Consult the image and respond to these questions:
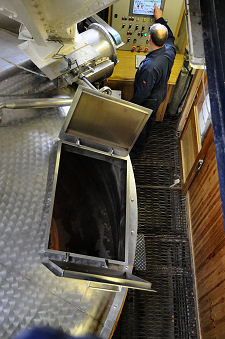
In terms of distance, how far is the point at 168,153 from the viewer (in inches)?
159

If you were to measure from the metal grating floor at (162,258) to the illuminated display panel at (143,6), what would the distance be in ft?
5.08

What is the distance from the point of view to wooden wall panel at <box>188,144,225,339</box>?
265cm

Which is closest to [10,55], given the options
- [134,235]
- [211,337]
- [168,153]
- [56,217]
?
[56,217]

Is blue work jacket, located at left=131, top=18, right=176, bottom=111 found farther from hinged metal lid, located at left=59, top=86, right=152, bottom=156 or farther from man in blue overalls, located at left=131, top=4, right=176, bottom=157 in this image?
hinged metal lid, located at left=59, top=86, right=152, bottom=156

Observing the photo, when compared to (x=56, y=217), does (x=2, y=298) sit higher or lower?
lower

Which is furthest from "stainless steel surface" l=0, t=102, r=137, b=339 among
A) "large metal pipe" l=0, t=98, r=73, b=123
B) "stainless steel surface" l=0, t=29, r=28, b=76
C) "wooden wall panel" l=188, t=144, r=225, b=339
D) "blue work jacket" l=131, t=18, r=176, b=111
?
"blue work jacket" l=131, t=18, r=176, b=111

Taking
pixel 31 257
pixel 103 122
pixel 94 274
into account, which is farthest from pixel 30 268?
pixel 103 122

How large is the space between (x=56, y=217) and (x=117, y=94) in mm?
1889

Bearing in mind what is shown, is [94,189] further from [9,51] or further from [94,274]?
[9,51]

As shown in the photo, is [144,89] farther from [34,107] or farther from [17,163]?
[17,163]

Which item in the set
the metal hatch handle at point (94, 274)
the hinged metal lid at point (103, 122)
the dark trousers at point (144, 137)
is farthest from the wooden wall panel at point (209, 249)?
the metal hatch handle at point (94, 274)

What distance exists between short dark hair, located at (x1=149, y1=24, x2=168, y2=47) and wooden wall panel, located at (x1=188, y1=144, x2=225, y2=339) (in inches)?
50.0

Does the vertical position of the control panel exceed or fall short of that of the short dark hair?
it exceeds it

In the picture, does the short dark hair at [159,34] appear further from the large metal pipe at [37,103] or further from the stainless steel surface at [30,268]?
the stainless steel surface at [30,268]
